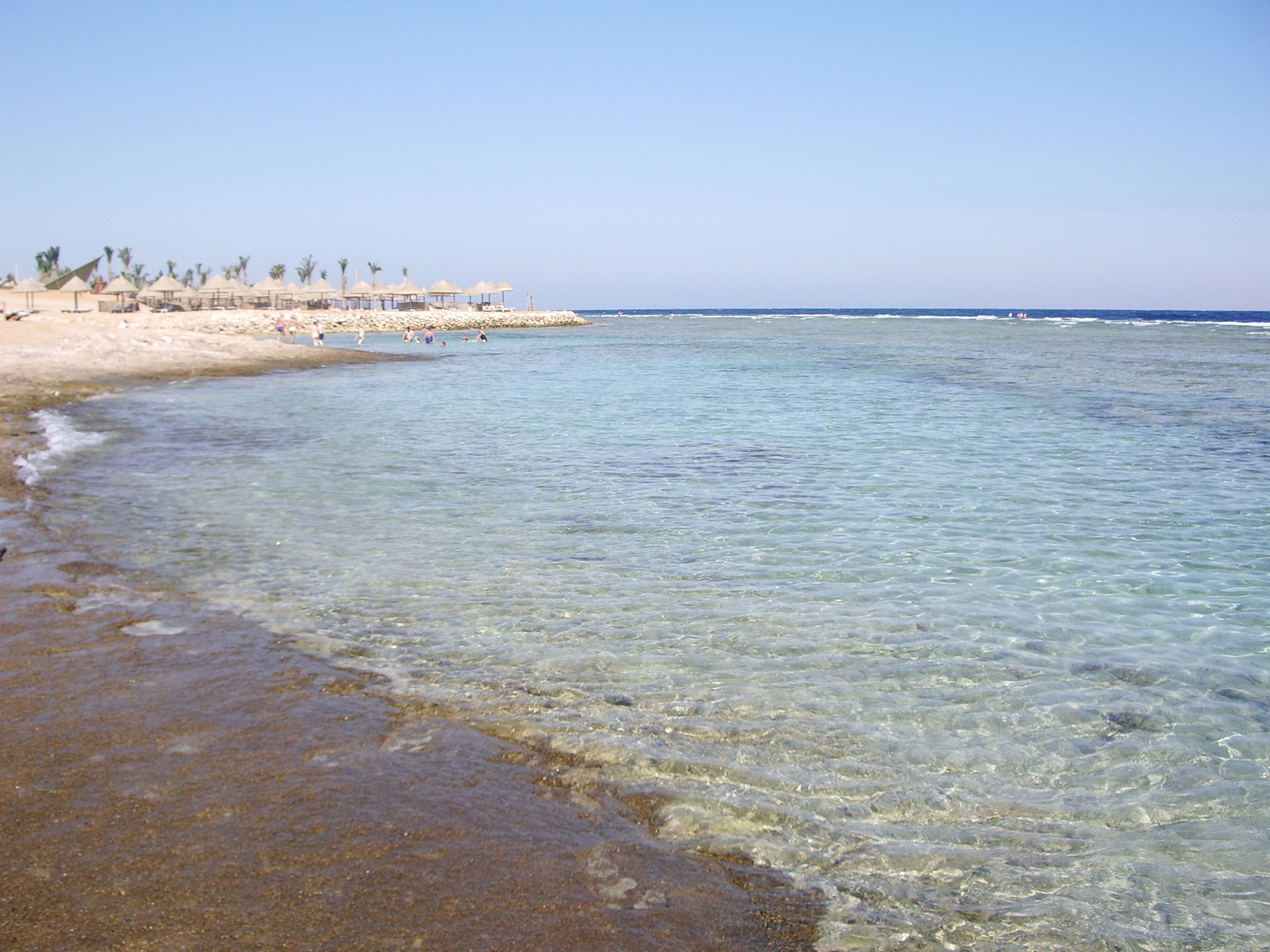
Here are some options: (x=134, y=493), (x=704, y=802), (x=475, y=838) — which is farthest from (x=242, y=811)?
(x=134, y=493)

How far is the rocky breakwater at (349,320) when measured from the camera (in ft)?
178

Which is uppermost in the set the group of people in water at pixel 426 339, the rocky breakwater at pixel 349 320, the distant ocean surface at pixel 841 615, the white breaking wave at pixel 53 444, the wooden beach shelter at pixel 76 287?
the wooden beach shelter at pixel 76 287

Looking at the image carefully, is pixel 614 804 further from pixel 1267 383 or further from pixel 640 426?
pixel 1267 383

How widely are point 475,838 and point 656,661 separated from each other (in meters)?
2.17

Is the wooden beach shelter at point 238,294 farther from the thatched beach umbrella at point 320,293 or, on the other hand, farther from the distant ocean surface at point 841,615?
the distant ocean surface at point 841,615

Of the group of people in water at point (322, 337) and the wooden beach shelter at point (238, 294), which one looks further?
the wooden beach shelter at point (238, 294)

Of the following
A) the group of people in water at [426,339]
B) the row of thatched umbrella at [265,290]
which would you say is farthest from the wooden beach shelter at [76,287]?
the group of people in water at [426,339]

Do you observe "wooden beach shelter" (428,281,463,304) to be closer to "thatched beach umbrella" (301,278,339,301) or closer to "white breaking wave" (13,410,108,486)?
"thatched beach umbrella" (301,278,339,301)

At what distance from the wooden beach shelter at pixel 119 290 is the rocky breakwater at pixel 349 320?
2333 mm

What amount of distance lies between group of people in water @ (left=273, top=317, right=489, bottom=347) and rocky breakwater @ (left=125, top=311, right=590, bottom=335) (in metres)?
0.67

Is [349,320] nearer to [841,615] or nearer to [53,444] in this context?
[53,444]

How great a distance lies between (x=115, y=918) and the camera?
2.74 meters

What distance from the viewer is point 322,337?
49.6 meters

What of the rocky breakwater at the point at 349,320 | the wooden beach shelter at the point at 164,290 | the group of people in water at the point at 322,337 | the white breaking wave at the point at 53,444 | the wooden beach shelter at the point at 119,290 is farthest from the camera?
the wooden beach shelter at the point at 164,290
